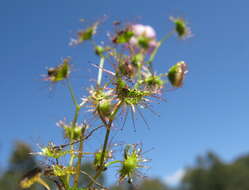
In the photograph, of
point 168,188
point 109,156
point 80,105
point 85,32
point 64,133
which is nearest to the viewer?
point 109,156

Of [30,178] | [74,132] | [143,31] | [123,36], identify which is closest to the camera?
[30,178]

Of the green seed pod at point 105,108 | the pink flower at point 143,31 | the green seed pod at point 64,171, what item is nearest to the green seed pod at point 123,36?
the pink flower at point 143,31

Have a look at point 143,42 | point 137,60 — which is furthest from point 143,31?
point 137,60

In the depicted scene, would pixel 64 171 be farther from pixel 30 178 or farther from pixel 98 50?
pixel 98 50

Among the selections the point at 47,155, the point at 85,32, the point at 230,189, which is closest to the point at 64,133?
the point at 47,155

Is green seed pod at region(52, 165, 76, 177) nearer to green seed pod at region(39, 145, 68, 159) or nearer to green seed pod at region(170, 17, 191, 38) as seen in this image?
green seed pod at region(39, 145, 68, 159)

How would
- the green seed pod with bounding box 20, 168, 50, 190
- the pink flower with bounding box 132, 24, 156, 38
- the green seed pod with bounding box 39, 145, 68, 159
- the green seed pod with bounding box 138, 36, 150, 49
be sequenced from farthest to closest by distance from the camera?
the pink flower with bounding box 132, 24, 156, 38 → the green seed pod with bounding box 138, 36, 150, 49 → the green seed pod with bounding box 39, 145, 68, 159 → the green seed pod with bounding box 20, 168, 50, 190

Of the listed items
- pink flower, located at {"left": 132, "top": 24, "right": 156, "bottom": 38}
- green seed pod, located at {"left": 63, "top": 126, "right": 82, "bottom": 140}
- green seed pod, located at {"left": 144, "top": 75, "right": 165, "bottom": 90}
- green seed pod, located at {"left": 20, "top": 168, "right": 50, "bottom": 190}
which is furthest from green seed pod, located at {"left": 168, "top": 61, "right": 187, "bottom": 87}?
green seed pod, located at {"left": 20, "top": 168, "right": 50, "bottom": 190}

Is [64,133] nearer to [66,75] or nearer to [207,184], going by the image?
[66,75]
